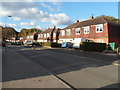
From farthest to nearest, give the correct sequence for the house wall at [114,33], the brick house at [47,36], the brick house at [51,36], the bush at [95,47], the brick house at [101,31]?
1. the brick house at [47,36]
2. the brick house at [51,36]
3. the house wall at [114,33]
4. the brick house at [101,31]
5. the bush at [95,47]

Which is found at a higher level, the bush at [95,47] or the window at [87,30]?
the window at [87,30]

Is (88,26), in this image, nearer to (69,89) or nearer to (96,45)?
(96,45)

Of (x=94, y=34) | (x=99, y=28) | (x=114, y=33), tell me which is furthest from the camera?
(x=94, y=34)

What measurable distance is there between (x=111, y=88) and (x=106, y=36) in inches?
1009

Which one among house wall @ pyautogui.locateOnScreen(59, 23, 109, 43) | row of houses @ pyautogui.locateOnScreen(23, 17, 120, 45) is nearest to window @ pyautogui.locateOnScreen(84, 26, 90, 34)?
row of houses @ pyautogui.locateOnScreen(23, 17, 120, 45)

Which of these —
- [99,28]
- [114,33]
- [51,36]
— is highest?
[99,28]

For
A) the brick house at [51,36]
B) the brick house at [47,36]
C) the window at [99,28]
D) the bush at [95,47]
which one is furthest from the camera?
the brick house at [47,36]

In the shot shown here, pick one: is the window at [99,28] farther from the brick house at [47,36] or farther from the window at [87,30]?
the brick house at [47,36]

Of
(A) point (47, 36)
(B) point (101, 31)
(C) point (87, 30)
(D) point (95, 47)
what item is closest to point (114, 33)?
(B) point (101, 31)

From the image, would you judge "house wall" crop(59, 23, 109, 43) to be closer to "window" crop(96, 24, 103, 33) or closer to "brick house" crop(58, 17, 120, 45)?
"brick house" crop(58, 17, 120, 45)

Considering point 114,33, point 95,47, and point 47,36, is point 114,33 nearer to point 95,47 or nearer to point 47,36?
point 95,47

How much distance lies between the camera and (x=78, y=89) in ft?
16.5

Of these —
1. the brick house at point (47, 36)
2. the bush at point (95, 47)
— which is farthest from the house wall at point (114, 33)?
the brick house at point (47, 36)

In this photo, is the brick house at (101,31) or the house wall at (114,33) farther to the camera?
the house wall at (114,33)
